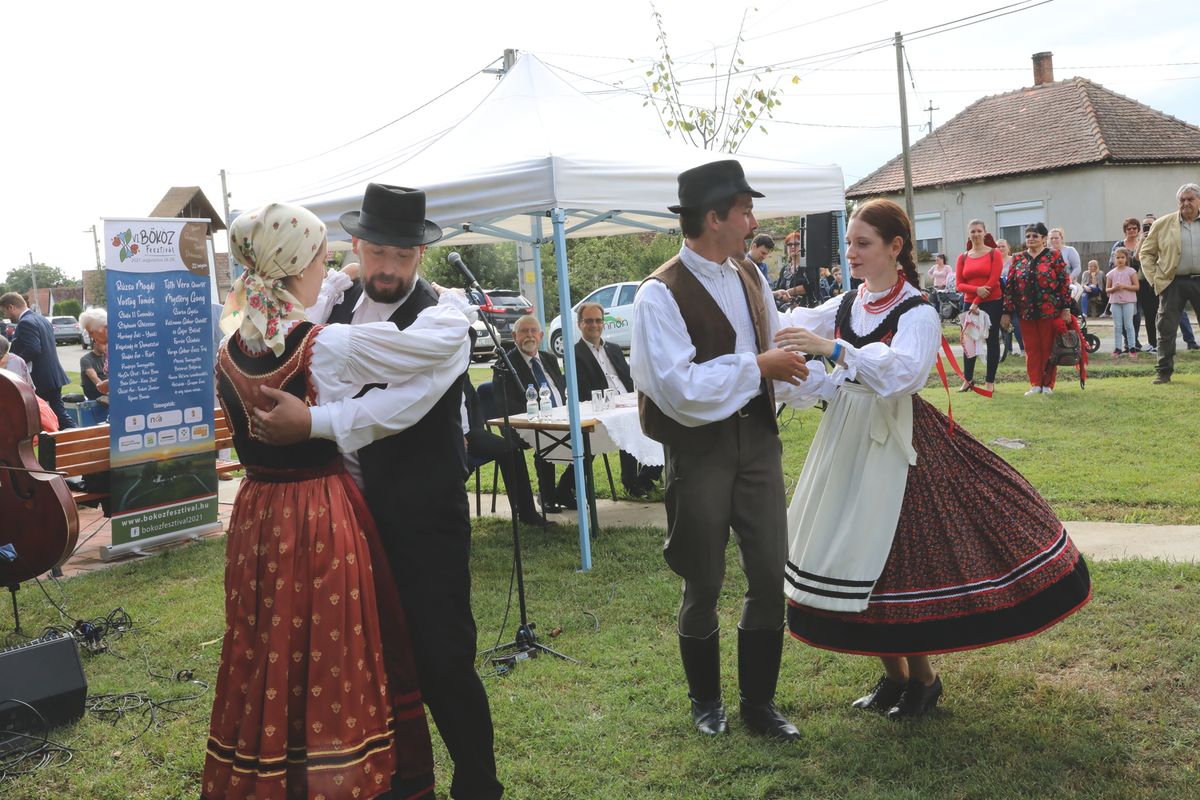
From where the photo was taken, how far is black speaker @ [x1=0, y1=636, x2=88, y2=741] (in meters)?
3.73

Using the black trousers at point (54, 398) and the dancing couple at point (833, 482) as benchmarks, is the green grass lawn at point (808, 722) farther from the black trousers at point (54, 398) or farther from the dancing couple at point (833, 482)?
the black trousers at point (54, 398)

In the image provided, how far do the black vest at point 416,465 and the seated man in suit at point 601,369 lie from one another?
15.3 feet

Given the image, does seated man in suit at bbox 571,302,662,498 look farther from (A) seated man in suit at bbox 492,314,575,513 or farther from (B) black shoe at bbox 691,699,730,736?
(B) black shoe at bbox 691,699,730,736

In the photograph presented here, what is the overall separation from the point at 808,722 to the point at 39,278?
361ft

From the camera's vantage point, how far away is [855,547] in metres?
3.16

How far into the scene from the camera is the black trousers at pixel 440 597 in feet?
8.52

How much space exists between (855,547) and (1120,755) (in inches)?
40.4

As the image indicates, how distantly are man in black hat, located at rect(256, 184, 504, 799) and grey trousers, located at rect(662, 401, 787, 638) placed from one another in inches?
32.1

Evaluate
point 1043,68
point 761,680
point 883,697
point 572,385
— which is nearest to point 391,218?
point 761,680

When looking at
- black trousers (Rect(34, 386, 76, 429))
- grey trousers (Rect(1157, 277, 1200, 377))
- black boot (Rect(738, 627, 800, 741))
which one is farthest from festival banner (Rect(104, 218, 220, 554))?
grey trousers (Rect(1157, 277, 1200, 377))

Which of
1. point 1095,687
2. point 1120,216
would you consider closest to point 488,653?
point 1095,687

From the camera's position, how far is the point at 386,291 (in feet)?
8.96

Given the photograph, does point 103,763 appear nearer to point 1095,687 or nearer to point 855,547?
point 855,547

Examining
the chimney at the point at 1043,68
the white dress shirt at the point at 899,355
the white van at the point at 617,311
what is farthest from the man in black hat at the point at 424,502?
the chimney at the point at 1043,68
